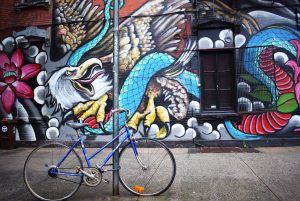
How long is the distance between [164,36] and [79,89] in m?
3.37

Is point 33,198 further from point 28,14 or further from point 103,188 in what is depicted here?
point 28,14

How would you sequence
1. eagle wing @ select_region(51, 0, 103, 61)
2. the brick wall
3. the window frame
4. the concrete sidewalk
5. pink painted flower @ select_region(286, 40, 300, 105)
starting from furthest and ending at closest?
the brick wall, eagle wing @ select_region(51, 0, 103, 61), the window frame, pink painted flower @ select_region(286, 40, 300, 105), the concrete sidewalk

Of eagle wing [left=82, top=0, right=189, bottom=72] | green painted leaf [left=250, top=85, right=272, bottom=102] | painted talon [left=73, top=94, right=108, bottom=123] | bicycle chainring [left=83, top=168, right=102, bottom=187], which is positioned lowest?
bicycle chainring [left=83, top=168, right=102, bottom=187]

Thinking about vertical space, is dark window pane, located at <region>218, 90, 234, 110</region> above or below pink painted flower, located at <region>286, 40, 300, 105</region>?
below

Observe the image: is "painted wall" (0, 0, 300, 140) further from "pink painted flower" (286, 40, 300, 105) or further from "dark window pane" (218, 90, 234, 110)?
"dark window pane" (218, 90, 234, 110)

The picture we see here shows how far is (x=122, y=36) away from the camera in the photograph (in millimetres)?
9805

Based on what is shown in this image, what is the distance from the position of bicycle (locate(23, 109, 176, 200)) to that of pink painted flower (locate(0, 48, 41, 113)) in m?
6.48

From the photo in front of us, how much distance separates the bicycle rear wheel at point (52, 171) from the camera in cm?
450

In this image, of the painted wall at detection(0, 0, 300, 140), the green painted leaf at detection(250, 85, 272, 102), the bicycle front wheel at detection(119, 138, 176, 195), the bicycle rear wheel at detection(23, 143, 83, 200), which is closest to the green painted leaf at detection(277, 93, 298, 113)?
the painted wall at detection(0, 0, 300, 140)

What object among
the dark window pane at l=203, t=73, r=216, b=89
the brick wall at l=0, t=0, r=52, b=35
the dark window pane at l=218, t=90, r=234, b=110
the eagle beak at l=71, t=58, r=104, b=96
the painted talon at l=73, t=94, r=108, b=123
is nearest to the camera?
the dark window pane at l=218, t=90, r=234, b=110

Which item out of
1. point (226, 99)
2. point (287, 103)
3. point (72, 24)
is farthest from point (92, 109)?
point (287, 103)

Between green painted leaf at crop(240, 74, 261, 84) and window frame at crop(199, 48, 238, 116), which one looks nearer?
green painted leaf at crop(240, 74, 261, 84)

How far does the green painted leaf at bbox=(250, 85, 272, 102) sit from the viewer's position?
8.86m

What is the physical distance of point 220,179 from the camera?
5363mm
